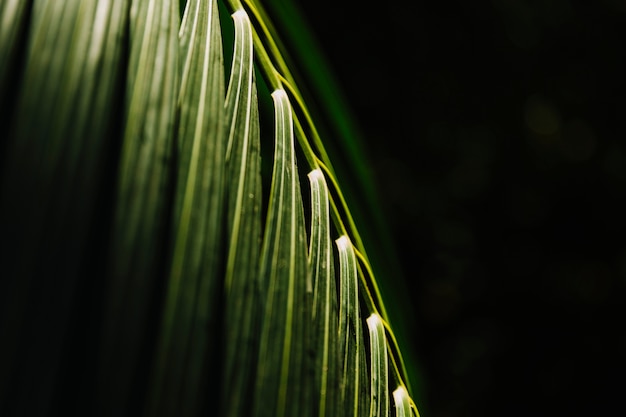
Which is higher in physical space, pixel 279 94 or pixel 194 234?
pixel 279 94

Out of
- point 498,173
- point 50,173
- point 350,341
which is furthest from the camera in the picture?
point 498,173

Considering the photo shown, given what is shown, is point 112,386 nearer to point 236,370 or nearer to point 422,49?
point 236,370

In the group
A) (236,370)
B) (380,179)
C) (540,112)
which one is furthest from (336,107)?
(540,112)

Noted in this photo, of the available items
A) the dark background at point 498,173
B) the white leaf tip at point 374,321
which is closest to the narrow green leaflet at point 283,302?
the white leaf tip at point 374,321

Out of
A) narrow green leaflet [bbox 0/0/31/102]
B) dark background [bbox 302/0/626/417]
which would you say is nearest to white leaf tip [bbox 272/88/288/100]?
narrow green leaflet [bbox 0/0/31/102]

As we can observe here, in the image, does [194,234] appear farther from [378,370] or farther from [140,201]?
[378,370]

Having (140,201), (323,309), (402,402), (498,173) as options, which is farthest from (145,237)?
(498,173)
